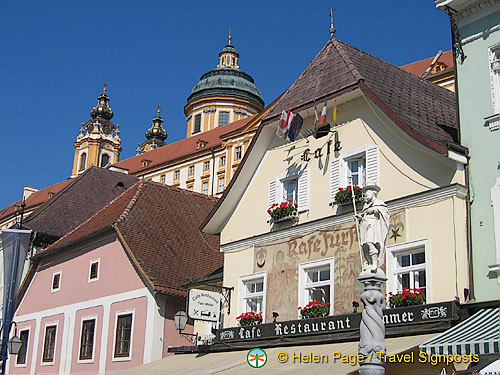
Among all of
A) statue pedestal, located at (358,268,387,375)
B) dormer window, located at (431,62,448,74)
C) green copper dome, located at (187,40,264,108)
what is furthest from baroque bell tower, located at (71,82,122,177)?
statue pedestal, located at (358,268,387,375)

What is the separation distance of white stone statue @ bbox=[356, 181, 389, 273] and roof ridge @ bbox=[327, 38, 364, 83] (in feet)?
20.6

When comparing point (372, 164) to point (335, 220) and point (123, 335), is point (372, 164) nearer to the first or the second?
point (335, 220)

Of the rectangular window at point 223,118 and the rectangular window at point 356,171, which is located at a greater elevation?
the rectangular window at point 223,118

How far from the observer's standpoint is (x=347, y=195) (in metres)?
17.1

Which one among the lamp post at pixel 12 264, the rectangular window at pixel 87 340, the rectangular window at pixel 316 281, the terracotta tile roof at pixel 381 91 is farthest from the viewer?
the lamp post at pixel 12 264

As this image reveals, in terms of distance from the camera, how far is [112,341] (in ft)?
79.3

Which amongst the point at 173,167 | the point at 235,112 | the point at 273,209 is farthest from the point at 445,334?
the point at 235,112

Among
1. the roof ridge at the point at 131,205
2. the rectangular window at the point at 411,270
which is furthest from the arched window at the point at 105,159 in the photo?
the rectangular window at the point at 411,270

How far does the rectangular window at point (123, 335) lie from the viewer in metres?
23.6

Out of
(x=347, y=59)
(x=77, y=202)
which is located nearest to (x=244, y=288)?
(x=347, y=59)

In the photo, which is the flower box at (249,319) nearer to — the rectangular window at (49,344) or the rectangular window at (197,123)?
the rectangular window at (49,344)

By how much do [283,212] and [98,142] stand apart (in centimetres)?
9282

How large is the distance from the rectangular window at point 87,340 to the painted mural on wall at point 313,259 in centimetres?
855

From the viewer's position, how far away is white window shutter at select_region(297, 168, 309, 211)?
60.6 ft
